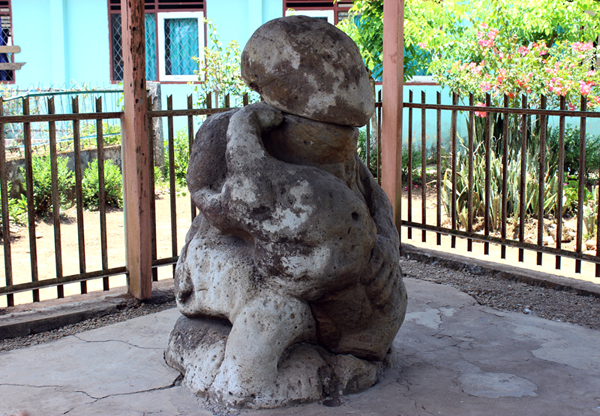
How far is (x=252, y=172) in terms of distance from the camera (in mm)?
2590

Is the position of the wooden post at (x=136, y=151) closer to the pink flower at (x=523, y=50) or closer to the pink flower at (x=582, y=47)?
the pink flower at (x=523, y=50)

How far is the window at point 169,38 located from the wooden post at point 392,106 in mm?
6586

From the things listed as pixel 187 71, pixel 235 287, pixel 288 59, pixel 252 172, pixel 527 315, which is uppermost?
pixel 187 71

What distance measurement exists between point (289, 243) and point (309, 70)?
76 cm

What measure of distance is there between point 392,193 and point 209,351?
2.92 meters

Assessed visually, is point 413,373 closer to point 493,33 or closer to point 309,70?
point 309,70

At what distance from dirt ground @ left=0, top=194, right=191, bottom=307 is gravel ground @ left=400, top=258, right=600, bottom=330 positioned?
2.26 meters

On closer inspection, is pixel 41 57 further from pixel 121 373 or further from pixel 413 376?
pixel 413 376

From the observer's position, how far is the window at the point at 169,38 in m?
11.3

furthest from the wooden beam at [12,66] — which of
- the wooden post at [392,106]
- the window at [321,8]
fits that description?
the wooden post at [392,106]

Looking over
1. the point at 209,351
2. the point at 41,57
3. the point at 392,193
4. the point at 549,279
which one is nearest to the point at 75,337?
the point at 209,351

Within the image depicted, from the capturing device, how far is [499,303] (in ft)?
14.8

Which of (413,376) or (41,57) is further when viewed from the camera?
(41,57)

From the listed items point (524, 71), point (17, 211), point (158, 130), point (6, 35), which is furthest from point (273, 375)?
point (6, 35)
